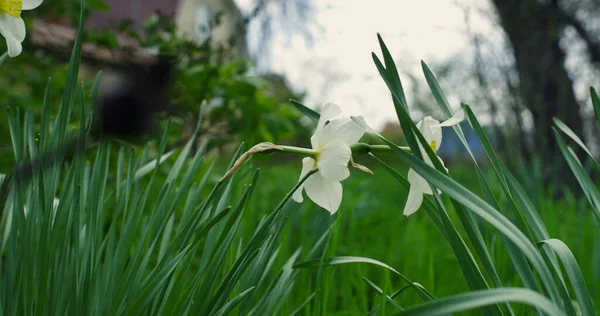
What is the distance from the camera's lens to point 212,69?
1.80m

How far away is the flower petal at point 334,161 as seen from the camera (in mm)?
577

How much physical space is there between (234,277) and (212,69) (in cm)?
129

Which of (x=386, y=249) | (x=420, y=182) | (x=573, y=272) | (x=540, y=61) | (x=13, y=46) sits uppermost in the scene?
(x=540, y=61)

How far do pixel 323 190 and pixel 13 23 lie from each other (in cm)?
42

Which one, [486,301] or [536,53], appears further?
[536,53]

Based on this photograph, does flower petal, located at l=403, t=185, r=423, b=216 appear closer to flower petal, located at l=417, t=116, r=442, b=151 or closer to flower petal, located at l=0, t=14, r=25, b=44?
flower petal, located at l=417, t=116, r=442, b=151

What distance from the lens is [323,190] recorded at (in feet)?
2.06

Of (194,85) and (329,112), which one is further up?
(194,85)

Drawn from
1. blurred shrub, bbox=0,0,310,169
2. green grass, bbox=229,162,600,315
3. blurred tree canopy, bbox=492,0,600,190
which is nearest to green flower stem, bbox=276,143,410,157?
green grass, bbox=229,162,600,315

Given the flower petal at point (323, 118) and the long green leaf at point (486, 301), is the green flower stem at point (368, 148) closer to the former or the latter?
the flower petal at point (323, 118)

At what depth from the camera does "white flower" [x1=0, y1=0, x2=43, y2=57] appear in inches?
24.8

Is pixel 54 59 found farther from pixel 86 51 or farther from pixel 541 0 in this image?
pixel 541 0

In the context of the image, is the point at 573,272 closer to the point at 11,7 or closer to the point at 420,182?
the point at 420,182

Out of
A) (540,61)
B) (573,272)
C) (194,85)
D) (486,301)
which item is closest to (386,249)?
(194,85)
